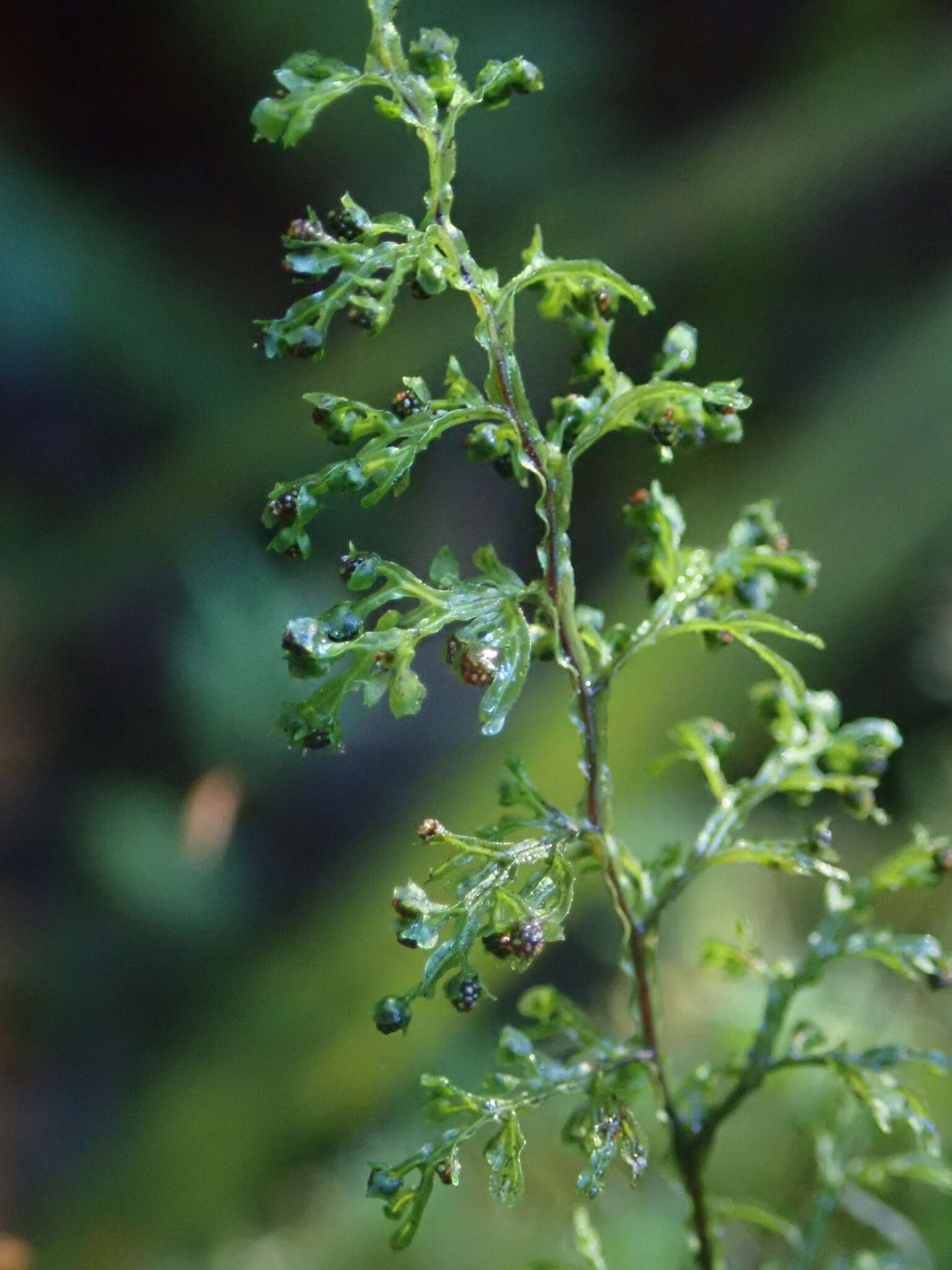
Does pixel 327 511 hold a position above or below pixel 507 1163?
above

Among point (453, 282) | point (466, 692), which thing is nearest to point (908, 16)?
point (466, 692)

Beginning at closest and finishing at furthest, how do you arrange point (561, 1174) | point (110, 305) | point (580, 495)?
1. point (561, 1174)
2. point (110, 305)
3. point (580, 495)

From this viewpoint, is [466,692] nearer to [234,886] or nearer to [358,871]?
[358,871]

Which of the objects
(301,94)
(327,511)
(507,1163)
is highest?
(301,94)

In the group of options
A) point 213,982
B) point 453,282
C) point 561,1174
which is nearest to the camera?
point 453,282

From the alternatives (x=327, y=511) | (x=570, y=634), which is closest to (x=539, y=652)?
(x=570, y=634)

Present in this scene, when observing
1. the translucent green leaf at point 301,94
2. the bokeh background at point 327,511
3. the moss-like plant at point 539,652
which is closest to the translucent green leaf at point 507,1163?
the moss-like plant at point 539,652

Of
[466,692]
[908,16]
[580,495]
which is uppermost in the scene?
[908,16]

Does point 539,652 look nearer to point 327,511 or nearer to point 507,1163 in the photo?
point 507,1163
